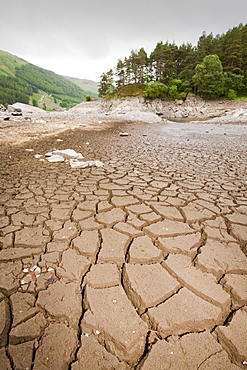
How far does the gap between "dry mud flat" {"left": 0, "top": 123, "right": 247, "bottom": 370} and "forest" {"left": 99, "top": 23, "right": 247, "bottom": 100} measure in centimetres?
3165

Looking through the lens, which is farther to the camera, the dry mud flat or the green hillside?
the green hillside

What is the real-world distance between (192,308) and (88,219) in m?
1.36

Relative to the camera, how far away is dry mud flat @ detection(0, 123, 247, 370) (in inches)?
37.2

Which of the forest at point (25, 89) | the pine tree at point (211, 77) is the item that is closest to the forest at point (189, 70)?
the pine tree at point (211, 77)

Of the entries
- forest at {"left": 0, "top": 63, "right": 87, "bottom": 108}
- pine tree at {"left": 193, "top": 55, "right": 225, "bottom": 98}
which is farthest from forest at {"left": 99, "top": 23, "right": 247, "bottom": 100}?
forest at {"left": 0, "top": 63, "right": 87, "bottom": 108}

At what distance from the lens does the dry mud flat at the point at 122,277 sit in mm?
945

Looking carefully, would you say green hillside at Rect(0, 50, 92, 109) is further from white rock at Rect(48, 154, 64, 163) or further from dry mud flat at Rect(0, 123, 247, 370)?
dry mud flat at Rect(0, 123, 247, 370)

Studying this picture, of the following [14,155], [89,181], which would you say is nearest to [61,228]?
[89,181]

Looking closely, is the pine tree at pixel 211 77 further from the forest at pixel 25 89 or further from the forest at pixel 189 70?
the forest at pixel 25 89

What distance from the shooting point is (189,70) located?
33.2m

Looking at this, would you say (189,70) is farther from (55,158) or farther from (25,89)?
(25,89)

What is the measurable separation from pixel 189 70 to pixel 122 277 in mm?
41183

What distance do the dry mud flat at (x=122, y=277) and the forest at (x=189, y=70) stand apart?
3165 centimetres

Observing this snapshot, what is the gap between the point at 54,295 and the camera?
123 centimetres
